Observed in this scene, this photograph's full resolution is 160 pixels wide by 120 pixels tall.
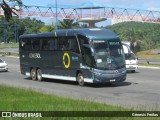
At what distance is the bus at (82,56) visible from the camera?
23.6m

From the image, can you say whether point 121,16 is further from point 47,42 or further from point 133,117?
point 133,117

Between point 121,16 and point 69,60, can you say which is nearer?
point 69,60

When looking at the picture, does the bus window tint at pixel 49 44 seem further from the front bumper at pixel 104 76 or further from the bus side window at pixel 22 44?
the front bumper at pixel 104 76

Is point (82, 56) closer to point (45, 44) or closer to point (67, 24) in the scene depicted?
point (45, 44)

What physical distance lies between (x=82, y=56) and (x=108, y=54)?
1471mm

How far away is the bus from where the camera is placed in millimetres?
23594

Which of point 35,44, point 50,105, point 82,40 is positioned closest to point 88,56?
point 82,40

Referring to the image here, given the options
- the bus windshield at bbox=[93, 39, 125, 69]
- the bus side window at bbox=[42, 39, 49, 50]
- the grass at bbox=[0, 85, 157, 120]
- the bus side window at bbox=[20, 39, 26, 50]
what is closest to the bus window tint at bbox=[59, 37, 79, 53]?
the bus windshield at bbox=[93, 39, 125, 69]

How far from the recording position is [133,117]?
31.7 feet

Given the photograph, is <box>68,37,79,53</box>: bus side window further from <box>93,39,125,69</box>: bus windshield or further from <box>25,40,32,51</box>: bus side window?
<box>25,40,32,51</box>: bus side window

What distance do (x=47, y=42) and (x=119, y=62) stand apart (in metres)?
5.95

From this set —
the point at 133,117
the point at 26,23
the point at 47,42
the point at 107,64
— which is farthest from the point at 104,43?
→ the point at 26,23

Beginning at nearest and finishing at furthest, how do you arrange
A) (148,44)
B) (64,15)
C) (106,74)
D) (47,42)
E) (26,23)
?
(106,74)
(47,42)
(64,15)
(148,44)
(26,23)

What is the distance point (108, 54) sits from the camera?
23.7 metres
